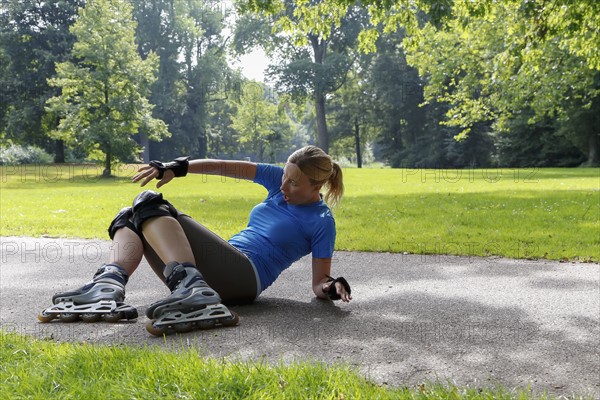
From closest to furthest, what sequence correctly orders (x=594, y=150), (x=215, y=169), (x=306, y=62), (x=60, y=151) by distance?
1. (x=215, y=169)
2. (x=594, y=150)
3. (x=60, y=151)
4. (x=306, y=62)

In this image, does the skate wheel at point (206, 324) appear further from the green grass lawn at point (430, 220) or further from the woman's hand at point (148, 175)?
the green grass lawn at point (430, 220)

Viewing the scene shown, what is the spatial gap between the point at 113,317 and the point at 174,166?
0.95 meters

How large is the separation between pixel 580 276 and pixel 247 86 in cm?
4954

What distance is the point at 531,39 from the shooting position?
10367 millimetres

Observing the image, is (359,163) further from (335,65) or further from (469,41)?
(469,41)

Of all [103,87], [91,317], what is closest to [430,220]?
[91,317]

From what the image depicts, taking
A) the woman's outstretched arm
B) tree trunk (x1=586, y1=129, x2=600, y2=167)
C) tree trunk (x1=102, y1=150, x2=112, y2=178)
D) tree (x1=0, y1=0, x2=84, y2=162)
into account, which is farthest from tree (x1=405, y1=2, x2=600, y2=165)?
tree (x1=0, y1=0, x2=84, y2=162)

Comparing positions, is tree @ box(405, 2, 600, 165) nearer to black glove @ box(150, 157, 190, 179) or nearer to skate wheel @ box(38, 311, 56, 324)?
black glove @ box(150, 157, 190, 179)

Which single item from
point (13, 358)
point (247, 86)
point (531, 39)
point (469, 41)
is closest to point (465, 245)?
point (13, 358)

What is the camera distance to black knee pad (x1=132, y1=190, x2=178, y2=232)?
3133 millimetres

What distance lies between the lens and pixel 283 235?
11.2 feet

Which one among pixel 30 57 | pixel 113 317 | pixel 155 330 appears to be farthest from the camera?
pixel 30 57

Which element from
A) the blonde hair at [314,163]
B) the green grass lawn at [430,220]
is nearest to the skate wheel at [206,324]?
the blonde hair at [314,163]

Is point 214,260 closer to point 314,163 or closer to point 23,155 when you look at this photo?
point 314,163
